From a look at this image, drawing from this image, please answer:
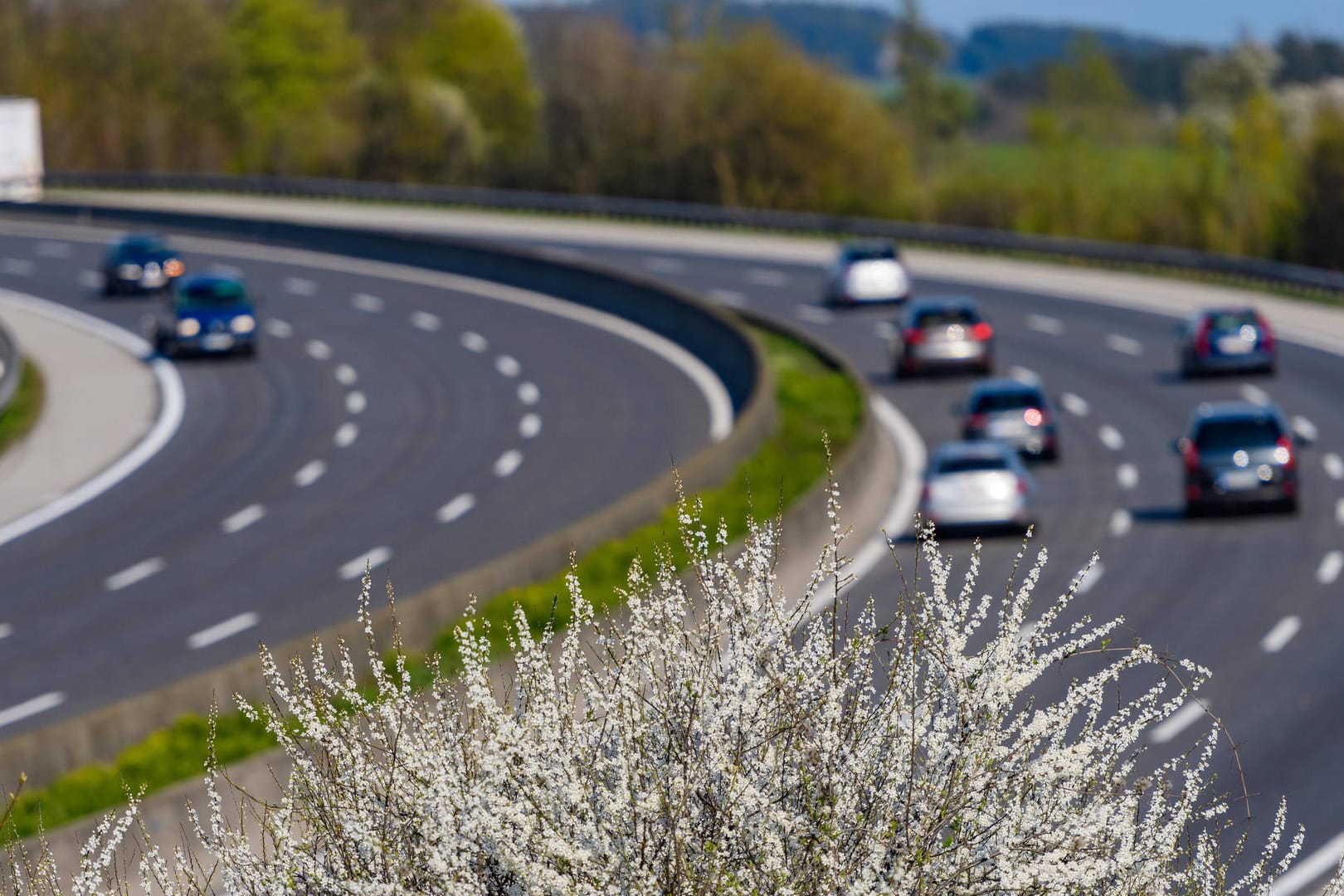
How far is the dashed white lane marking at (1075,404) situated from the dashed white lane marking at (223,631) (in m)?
18.2

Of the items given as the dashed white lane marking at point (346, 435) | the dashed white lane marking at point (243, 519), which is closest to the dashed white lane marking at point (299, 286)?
the dashed white lane marking at point (346, 435)

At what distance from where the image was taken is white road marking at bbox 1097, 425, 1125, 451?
112 ft

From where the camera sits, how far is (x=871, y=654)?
7.39 meters

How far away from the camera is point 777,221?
63.6 m

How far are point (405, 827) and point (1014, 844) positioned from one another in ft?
6.84

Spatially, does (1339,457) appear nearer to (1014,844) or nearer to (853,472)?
(853,472)

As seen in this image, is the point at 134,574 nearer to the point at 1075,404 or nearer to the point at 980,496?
the point at 980,496

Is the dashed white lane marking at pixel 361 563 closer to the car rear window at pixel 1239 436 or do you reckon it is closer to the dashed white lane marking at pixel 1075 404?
the car rear window at pixel 1239 436

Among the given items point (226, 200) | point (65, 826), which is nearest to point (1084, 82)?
point (226, 200)

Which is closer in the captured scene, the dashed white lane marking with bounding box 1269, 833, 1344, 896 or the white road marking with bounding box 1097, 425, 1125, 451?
the dashed white lane marking with bounding box 1269, 833, 1344, 896

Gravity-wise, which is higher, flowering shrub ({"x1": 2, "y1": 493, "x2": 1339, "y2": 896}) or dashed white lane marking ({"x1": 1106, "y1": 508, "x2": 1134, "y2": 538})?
flowering shrub ({"x1": 2, "y1": 493, "x2": 1339, "y2": 896})

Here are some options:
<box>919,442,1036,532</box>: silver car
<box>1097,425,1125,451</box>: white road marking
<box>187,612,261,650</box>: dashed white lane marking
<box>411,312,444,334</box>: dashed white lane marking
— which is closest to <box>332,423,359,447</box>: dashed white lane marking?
<box>411,312,444,334</box>: dashed white lane marking

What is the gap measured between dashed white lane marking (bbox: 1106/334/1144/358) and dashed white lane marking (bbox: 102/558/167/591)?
932 inches

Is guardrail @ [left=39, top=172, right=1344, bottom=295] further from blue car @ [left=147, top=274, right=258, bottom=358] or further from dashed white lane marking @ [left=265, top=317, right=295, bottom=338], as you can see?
blue car @ [left=147, top=274, right=258, bottom=358]
